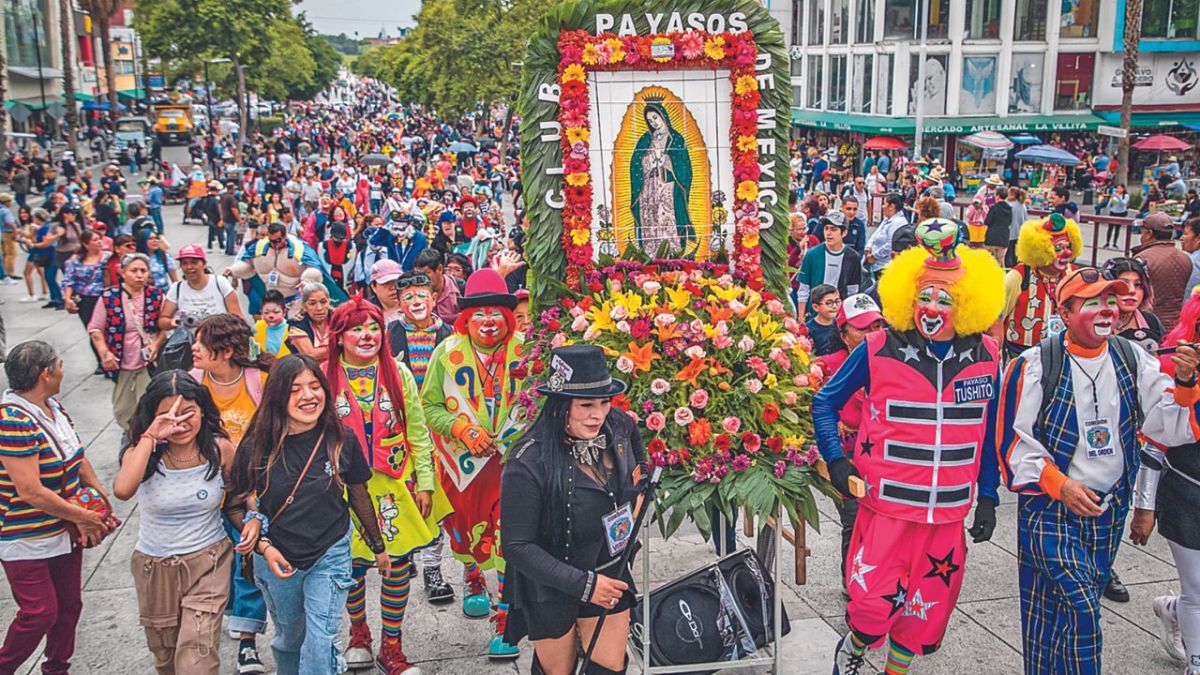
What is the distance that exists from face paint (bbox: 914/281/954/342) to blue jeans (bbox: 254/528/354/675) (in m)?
2.85

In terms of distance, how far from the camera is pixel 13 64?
51.5m

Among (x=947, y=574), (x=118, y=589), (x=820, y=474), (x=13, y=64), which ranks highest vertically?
(x=13, y=64)

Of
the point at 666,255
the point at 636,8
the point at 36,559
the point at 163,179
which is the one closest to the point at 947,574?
the point at 666,255

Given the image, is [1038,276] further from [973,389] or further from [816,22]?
[816,22]

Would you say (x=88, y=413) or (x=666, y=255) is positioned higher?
(x=666, y=255)

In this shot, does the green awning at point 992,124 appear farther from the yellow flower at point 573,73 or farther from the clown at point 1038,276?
the yellow flower at point 573,73

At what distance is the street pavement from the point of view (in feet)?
18.2

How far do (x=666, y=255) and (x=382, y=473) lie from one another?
2077mm

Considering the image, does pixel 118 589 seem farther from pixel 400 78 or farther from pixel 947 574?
pixel 400 78

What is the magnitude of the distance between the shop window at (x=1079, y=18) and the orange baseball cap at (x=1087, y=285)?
132ft

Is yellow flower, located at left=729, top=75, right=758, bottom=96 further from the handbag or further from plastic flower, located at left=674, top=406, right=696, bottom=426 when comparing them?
the handbag

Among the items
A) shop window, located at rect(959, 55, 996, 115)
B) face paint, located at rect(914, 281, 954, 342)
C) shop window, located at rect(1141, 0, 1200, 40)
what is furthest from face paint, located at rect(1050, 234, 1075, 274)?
shop window, located at rect(1141, 0, 1200, 40)

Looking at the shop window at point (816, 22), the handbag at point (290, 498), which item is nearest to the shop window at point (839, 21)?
the shop window at point (816, 22)

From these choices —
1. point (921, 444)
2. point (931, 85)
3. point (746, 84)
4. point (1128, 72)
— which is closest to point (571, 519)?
point (921, 444)
